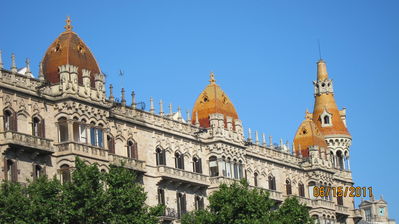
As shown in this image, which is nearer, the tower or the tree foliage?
the tree foliage

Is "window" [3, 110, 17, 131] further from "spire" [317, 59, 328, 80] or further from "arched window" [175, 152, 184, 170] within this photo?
"spire" [317, 59, 328, 80]

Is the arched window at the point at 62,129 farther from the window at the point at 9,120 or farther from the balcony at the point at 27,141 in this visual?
the window at the point at 9,120

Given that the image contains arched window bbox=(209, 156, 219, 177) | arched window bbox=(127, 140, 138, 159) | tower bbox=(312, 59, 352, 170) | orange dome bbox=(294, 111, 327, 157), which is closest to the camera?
arched window bbox=(127, 140, 138, 159)

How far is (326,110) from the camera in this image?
147500 mm

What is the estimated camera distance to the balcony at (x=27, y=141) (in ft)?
279

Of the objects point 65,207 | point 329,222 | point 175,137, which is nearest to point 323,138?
point 329,222

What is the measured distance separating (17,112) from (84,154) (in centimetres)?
731

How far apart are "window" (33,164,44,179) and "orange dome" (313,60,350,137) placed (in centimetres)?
6602

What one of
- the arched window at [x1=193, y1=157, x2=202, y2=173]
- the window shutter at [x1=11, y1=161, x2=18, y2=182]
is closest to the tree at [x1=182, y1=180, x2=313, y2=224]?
the arched window at [x1=193, y1=157, x2=202, y2=173]

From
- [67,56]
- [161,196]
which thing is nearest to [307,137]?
[161,196]

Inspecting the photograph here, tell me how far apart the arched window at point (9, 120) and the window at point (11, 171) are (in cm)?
307

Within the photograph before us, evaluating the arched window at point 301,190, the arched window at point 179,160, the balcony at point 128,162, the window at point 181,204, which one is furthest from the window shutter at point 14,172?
the arched window at point 301,190

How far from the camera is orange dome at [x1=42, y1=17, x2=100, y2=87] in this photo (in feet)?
311

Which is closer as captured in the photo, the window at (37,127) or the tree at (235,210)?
the window at (37,127)
